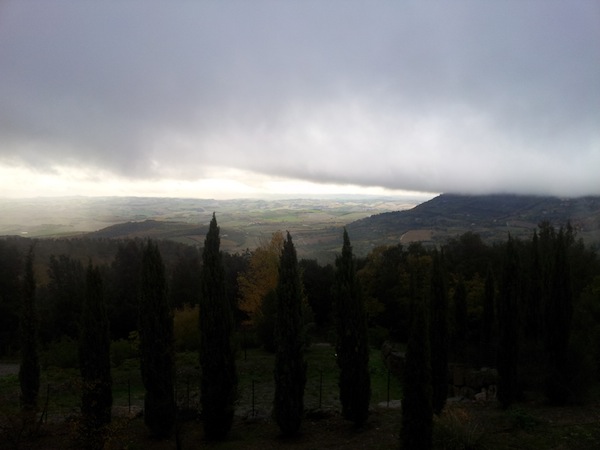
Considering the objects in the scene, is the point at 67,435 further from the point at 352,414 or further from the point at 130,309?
the point at 130,309

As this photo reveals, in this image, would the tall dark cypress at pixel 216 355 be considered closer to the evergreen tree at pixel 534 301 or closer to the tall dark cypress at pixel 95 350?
the tall dark cypress at pixel 95 350

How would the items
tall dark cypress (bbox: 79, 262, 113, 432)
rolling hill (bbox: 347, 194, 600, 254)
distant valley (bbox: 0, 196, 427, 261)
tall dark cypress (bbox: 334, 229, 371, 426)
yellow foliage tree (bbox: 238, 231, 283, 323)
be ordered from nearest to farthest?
tall dark cypress (bbox: 79, 262, 113, 432) < tall dark cypress (bbox: 334, 229, 371, 426) < yellow foliage tree (bbox: 238, 231, 283, 323) < distant valley (bbox: 0, 196, 427, 261) < rolling hill (bbox: 347, 194, 600, 254)

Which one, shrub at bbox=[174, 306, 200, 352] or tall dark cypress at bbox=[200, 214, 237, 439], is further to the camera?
shrub at bbox=[174, 306, 200, 352]

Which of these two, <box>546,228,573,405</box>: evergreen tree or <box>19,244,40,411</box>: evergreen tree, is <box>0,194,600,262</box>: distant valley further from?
<box>546,228,573,405</box>: evergreen tree

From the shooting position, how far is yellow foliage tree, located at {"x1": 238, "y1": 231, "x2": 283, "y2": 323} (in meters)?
28.5

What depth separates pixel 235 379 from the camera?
41.2 feet

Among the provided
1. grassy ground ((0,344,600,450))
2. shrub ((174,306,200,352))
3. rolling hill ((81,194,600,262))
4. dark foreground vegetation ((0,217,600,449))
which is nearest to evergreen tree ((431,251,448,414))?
dark foreground vegetation ((0,217,600,449))

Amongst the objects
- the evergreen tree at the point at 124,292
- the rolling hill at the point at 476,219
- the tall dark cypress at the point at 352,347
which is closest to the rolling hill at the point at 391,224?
the rolling hill at the point at 476,219

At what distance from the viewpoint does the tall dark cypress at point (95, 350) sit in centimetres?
1212

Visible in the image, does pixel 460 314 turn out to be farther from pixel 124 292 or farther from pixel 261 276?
pixel 124 292

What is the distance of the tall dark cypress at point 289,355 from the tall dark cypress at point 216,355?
160cm

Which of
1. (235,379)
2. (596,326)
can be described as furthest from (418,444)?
(596,326)

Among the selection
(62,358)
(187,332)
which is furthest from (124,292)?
(187,332)

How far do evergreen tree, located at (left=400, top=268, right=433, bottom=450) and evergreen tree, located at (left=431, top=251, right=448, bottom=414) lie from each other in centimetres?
482
